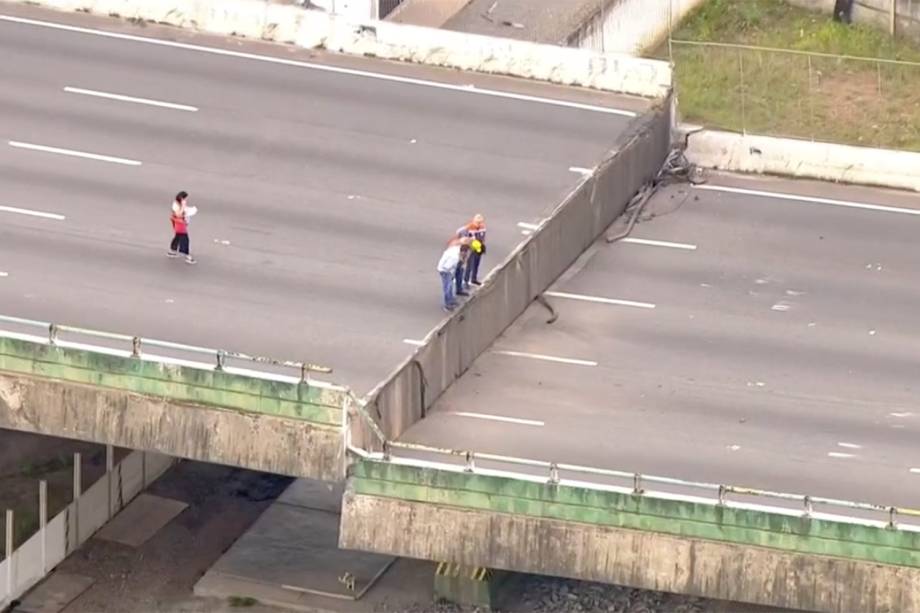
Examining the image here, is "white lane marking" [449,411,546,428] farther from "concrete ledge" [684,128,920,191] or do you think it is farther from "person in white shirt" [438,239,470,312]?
"concrete ledge" [684,128,920,191]

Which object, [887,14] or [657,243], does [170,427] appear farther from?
[887,14]

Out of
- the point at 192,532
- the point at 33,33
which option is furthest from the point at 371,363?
the point at 33,33

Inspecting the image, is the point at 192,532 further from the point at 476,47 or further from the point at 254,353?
the point at 476,47

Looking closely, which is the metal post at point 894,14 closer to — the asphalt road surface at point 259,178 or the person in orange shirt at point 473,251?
the asphalt road surface at point 259,178

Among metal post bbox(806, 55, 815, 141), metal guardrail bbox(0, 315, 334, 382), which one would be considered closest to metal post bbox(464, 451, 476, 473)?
metal guardrail bbox(0, 315, 334, 382)

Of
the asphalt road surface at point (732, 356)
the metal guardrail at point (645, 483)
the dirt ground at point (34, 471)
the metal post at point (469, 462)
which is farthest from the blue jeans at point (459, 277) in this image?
the dirt ground at point (34, 471)

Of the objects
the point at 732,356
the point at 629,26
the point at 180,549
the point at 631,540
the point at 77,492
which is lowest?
the point at 180,549

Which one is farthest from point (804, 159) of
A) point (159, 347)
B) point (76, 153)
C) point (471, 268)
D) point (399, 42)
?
point (159, 347)
